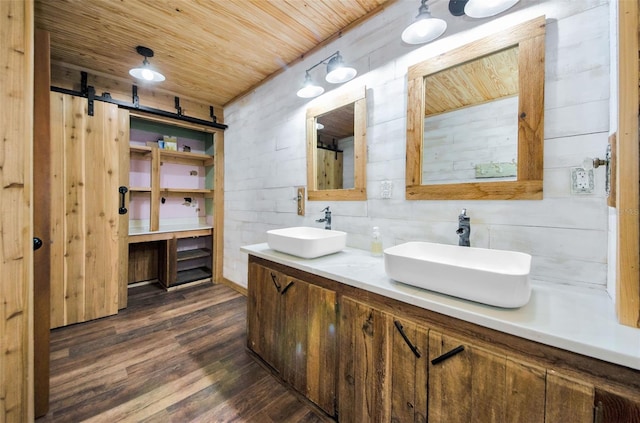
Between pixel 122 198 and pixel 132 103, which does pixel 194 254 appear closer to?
pixel 122 198

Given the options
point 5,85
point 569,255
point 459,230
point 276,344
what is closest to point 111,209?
point 5,85

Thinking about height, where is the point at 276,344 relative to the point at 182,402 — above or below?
above

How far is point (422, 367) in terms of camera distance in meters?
0.94

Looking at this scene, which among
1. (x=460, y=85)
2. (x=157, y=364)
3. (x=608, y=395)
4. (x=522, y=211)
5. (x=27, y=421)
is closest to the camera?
(x=608, y=395)

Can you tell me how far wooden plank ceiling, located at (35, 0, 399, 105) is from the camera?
1755 millimetres

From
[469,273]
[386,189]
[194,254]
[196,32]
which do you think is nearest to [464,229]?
[469,273]

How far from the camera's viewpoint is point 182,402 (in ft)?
4.84

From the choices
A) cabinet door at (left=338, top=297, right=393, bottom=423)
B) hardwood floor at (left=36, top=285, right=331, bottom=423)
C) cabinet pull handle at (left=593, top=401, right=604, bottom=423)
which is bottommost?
hardwood floor at (left=36, top=285, right=331, bottom=423)

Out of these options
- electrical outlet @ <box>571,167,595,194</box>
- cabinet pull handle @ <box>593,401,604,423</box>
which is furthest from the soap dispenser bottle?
cabinet pull handle @ <box>593,401,604,423</box>

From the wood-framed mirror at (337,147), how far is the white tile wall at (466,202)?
0.07 m

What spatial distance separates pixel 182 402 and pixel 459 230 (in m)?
1.91

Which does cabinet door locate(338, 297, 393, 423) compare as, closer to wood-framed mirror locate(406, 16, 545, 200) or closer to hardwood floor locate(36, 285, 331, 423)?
hardwood floor locate(36, 285, 331, 423)

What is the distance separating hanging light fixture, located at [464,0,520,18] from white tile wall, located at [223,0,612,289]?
0.35ft

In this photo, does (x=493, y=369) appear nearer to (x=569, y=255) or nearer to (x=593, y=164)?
(x=569, y=255)
